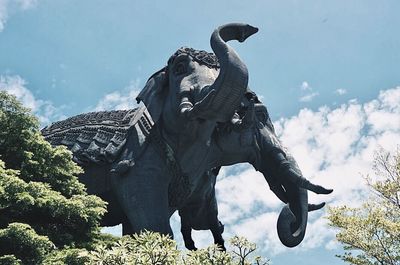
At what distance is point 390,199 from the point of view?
13.4 meters

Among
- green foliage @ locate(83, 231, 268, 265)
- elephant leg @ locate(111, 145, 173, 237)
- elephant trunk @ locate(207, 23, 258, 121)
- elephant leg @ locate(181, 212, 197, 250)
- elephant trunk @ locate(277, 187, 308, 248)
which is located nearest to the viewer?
green foliage @ locate(83, 231, 268, 265)

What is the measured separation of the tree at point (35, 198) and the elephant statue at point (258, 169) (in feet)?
6.54

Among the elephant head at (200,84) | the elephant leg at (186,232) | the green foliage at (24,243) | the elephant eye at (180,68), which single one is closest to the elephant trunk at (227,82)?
the elephant head at (200,84)

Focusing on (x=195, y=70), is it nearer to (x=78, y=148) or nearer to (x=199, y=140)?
(x=199, y=140)

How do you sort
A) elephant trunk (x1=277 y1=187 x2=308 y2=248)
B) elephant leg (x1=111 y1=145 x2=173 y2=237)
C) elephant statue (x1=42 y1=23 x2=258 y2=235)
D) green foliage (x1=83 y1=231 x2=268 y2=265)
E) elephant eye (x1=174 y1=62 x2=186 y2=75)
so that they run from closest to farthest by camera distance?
1. green foliage (x1=83 y1=231 x2=268 y2=265)
2. elephant statue (x1=42 y1=23 x2=258 y2=235)
3. elephant leg (x1=111 y1=145 x2=173 y2=237)
4. elephant trunk (x1=277 y1=187 x2=308 y2=248)
5. elephant eye (x1=174 y1=62 x2=186 y2=75)

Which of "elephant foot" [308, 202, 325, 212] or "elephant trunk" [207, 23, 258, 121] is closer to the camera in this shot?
"elephant trunk" [207, 23, 258, 121]

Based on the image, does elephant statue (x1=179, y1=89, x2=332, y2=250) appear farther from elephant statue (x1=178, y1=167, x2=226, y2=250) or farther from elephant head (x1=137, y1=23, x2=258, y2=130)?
elephant head (x1=137, y1=23, x2=258, y2=130)

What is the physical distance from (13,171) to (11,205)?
12.2 inches

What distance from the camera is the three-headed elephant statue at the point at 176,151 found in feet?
24.3

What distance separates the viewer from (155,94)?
8.04m

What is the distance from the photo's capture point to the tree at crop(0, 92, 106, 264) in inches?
219

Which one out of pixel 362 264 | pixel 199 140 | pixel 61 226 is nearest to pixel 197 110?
pixel 199 140

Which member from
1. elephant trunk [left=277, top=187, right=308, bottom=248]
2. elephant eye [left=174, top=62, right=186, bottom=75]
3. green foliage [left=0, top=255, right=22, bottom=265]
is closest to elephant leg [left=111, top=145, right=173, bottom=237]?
elephant eye [left=174, top=62, right=186, bottom=75]

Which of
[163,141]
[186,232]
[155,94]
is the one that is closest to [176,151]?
[163,141]
